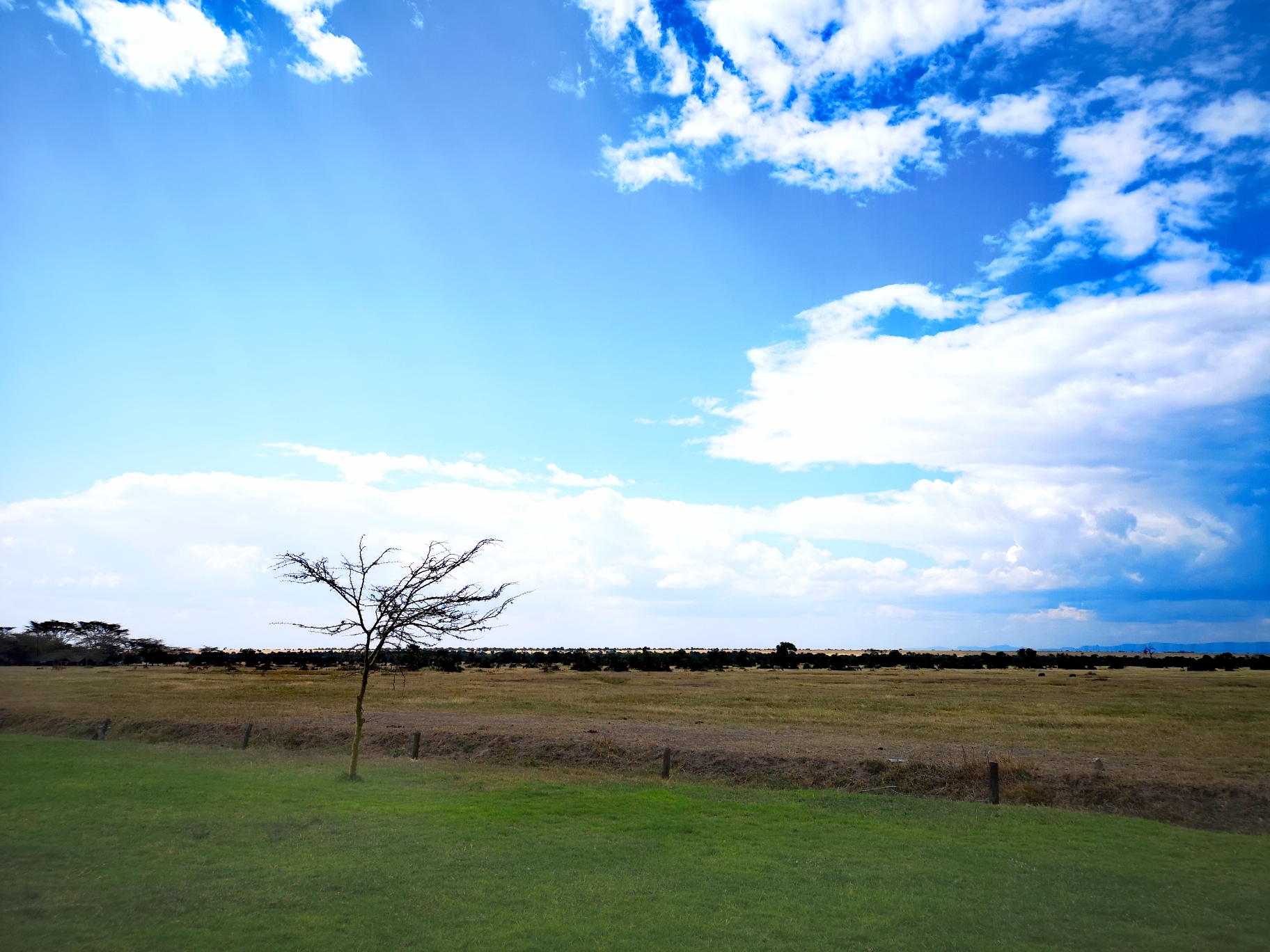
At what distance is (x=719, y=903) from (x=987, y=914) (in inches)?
167

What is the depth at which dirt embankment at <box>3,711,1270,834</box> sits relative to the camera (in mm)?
23297

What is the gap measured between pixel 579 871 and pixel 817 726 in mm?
30195

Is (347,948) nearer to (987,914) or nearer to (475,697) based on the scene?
(987,914)

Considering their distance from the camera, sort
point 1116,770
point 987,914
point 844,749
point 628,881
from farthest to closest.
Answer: point 844,749 → point 1116,770 → point 628,881 → point 987,914

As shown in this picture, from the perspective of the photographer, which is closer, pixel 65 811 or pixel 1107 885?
pixel 1107 885

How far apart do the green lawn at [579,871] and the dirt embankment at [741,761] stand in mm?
3298

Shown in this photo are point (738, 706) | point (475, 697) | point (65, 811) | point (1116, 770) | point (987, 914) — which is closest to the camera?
point (987, 914)

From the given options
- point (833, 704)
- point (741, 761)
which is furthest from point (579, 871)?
point (833, 704)

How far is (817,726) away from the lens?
136 feet

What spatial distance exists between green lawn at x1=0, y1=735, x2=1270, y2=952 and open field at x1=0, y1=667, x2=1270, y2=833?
439 centimetres

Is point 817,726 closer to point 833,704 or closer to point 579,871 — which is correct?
point 833,704

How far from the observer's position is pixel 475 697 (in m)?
59.7

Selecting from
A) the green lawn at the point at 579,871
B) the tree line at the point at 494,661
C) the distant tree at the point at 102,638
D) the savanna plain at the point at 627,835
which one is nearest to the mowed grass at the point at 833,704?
the savanna plain at the point at 627,835

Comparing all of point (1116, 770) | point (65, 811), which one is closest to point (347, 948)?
point (65, 811)
